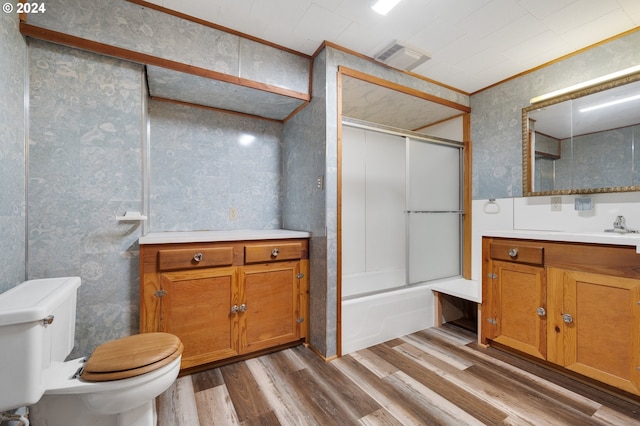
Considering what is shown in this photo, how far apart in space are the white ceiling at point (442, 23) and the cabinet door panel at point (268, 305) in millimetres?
1586

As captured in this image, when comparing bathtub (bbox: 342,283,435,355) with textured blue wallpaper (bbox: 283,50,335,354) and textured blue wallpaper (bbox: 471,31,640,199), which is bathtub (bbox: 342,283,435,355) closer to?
textured blue wallpaper (bbox: 283,50,335,354)

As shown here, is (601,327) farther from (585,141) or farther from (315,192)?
(315,192)

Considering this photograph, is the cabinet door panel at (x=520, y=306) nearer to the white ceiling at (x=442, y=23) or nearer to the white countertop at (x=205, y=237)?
the white countertop at (x=205, y=237)

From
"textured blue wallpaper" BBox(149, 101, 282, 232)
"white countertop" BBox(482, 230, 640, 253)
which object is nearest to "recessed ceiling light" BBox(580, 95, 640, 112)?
"white countertop" BBox(482, 230, 640, 253)

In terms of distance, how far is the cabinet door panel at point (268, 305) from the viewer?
1.87m

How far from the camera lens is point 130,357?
113 cm

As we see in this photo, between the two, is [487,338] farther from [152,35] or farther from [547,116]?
[152,35]

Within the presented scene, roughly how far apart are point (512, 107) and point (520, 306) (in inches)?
66.0

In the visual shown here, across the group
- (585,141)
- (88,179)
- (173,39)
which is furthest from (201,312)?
A: (585,141)

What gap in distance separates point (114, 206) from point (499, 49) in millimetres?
2774

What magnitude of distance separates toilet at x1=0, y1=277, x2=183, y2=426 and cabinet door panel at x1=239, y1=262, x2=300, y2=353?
646 mm

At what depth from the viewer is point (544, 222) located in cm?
218

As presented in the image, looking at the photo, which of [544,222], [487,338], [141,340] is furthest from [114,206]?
[544,222]

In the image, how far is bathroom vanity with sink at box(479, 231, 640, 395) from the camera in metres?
1.43
